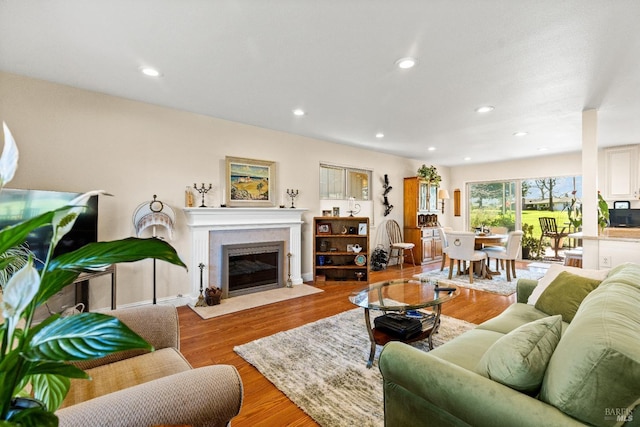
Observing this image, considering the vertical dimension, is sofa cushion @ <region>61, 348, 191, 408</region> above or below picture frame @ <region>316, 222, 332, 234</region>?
below

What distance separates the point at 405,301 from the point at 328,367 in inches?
33.2

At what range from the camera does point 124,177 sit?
3.37 metres

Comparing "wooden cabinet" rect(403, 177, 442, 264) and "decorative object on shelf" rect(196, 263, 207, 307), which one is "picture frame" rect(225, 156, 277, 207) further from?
"wooden cabinet" rect(403, 177, 442, 264)

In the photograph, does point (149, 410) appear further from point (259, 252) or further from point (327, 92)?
point (259, 252)

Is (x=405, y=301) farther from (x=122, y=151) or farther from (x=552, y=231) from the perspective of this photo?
(x=552, y=231)

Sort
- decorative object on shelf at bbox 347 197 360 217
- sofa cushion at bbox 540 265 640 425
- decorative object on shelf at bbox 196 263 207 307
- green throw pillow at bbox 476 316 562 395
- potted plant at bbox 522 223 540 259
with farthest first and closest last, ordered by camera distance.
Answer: potted plant at bbox 522 223 540 259
decorative object on shelf at bbox 347 197 360 217
decorative object on shelf at bbox 196 263 207 307
green throw pillow at bbox 476 316 562 395
sofa cushion at bbox 540 265 640 425

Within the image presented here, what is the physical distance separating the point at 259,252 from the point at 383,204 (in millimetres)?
3144

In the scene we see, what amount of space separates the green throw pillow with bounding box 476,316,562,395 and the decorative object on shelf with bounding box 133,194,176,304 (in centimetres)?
322

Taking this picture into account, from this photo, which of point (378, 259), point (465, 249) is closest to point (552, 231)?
point (465, 249)

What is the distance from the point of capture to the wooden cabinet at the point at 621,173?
5.33m

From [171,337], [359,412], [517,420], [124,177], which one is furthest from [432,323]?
[124,177]

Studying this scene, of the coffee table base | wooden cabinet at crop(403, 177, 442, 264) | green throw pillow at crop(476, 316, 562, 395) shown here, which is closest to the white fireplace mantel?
the coffee table base

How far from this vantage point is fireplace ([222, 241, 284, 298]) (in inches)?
162

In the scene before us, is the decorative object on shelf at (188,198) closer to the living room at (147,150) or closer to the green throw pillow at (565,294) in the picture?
the living room at (147,150)
